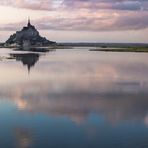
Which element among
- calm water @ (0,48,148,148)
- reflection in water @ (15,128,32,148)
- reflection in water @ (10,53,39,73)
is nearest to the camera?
reflection in water @ (15,128,32,148)

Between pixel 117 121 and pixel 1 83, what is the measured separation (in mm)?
17750

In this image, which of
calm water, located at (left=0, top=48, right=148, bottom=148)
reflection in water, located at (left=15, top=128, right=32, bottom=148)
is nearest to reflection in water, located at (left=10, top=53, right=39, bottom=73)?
calm water, located at (left=0, top=48, right=148, bottom=148)

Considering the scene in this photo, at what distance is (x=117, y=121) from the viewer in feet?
63.9

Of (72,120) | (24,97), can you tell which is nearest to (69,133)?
(72,120)

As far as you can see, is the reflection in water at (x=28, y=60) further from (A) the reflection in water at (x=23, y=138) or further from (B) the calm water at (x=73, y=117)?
(A) the reflection in water at (x=23, y=138)

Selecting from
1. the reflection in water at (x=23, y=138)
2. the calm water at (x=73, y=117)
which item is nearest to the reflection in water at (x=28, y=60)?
the calm water at (x=73, y=117)

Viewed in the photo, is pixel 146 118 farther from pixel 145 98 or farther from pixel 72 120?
pixel 145 98

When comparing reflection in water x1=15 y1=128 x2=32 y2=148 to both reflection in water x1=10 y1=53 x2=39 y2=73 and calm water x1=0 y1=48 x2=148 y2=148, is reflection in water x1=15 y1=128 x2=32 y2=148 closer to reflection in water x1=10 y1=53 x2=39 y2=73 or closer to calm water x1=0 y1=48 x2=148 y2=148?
calm water x1=0 y1=48 x2=148 y2=148

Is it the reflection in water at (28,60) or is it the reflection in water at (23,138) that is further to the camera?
the reflection in water at (28,60)

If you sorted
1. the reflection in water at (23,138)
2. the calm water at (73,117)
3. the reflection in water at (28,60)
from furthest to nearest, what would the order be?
the reflection in water at (28,60) → the calm water at (73,117) → the reflection in water at (23,138)

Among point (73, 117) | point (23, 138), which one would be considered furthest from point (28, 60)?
point (23, 138)

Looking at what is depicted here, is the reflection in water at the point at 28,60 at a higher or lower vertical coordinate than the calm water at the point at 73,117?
lower

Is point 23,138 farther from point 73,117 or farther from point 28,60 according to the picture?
point 28,60

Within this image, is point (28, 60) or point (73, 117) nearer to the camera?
point (73, 117)
